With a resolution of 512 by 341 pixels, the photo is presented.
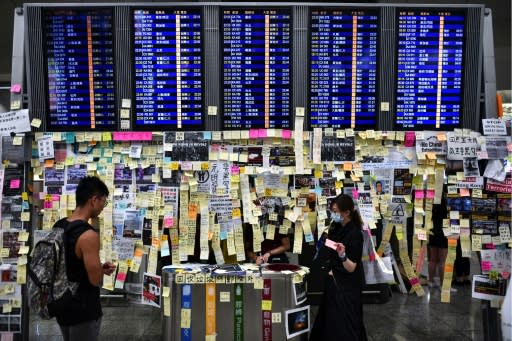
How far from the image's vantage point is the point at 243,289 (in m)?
4.51

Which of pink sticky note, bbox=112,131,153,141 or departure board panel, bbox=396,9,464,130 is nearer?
pink sticky note, bbox=112,131,153,141

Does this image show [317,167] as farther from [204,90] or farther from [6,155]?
[6,155]

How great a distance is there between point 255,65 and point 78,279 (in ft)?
8.63

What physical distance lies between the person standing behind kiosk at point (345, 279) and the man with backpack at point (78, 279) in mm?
2187

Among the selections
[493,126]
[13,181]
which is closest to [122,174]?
[13,181]

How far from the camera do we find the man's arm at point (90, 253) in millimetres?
3076

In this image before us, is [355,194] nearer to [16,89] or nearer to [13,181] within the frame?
[13,181]

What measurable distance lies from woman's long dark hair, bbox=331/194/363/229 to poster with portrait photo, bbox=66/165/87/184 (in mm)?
2555

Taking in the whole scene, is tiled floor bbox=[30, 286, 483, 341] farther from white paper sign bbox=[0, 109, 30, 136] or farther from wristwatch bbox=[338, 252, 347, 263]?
white paper sign bbox=[0, 109, 30, 136]

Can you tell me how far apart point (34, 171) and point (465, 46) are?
4578 millimetres

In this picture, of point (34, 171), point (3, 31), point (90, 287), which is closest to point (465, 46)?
point (90, 287)

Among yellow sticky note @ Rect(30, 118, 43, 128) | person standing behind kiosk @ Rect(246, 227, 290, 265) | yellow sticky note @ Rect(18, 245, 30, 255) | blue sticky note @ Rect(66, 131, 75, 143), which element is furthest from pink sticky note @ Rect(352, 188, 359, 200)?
yellow sticky note @ Rect(18, 245, 30, 255)

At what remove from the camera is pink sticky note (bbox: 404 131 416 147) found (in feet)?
15.4

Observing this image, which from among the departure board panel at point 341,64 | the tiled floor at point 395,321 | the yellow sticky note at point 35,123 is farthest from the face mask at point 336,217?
the yellow sticky note at point 35,123
